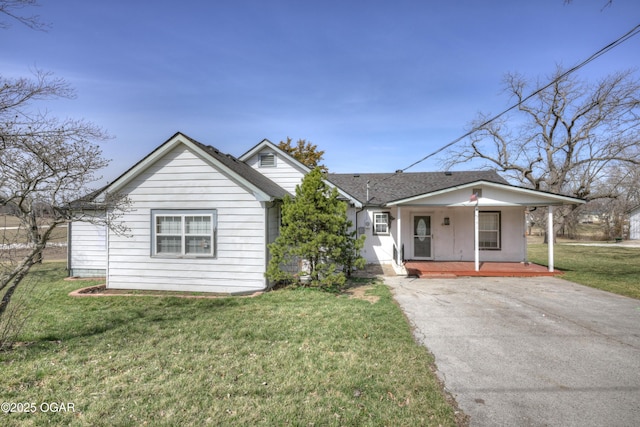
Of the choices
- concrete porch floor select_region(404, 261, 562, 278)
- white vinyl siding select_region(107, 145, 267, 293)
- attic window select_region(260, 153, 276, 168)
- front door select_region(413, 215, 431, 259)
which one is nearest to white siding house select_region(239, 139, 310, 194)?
attic window select_region(260, 153, 276, 168)

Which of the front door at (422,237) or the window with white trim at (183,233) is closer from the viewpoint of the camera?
the window with white trim at (183,233)

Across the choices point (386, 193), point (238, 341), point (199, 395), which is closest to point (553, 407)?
point (199, 395)

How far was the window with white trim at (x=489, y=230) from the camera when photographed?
43.4 ft

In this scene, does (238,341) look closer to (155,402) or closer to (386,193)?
(155,402)

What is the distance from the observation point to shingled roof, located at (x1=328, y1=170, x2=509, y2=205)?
15.5 m

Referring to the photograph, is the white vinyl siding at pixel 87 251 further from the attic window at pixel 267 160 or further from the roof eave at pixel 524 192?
the roof eave at pixel 524 192

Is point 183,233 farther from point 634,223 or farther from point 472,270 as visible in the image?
point 634,223

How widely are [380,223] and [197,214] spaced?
8583 mm

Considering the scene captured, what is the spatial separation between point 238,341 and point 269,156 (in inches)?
325

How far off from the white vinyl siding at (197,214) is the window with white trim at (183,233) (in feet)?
0.37

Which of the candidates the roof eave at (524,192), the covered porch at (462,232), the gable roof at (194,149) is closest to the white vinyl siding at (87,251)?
the gable roof at (194,149)

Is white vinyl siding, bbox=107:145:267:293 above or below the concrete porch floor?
above

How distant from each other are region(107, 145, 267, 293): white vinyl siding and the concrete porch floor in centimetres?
601

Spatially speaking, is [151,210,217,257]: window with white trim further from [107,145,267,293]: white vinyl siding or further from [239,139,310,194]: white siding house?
[239,139,310,194]: white siding house
